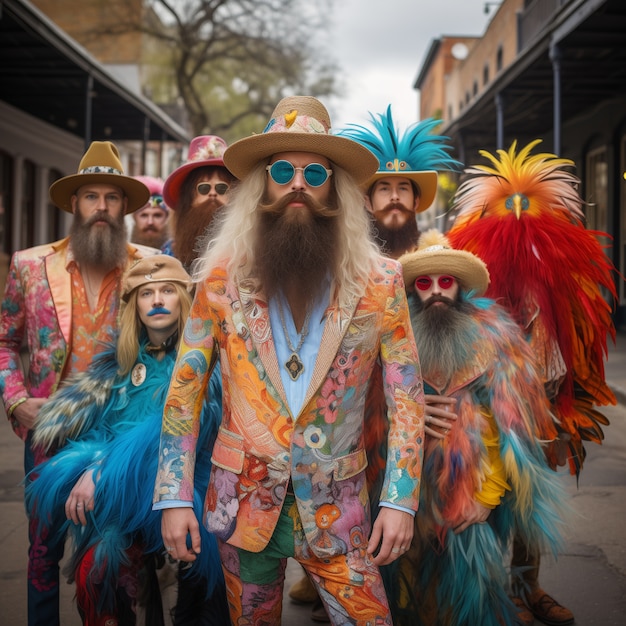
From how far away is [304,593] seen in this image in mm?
4109

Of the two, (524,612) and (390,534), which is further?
(524,612)

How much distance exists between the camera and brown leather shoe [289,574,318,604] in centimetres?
409

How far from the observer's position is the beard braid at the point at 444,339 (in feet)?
9.90

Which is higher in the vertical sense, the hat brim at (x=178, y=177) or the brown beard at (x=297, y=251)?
the hat brim at (x=178, y=177)

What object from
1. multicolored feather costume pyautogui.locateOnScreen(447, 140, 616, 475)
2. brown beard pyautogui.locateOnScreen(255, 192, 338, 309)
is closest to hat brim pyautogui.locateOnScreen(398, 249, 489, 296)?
multicolored feather costume pyautogui.locateOnScreen(447, 140, 616, 475)

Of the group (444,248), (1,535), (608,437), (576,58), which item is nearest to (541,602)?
(444,248)

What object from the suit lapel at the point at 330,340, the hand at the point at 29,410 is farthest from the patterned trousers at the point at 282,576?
the hand at the point at 29,410

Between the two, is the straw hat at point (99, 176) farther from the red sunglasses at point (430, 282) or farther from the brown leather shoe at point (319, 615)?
the brown leather shoe at point (319, 615)

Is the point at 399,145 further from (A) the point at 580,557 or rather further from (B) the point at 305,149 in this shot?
(A) the point at 580,557

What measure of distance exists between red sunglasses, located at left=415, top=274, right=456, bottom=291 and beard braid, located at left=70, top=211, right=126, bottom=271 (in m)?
1.40

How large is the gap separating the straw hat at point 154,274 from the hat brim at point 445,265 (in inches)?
35.5

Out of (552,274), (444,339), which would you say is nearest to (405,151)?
(552,274)

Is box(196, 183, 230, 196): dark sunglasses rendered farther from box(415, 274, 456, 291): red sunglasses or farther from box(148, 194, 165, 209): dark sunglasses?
box(148, 194, 165, 209): dark sunglasses

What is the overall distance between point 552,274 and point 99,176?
214 cm
